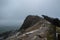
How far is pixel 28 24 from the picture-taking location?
21.5ft

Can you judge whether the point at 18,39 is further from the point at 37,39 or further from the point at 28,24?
the point at 28,24

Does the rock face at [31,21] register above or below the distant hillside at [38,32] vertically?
above

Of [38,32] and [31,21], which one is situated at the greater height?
[31,21]

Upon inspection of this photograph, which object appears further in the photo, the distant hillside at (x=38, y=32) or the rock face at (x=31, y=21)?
the rock face at (x=31, y=21)

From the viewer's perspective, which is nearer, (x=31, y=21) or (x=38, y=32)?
(x=38, y=32)

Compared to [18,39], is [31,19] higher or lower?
higher

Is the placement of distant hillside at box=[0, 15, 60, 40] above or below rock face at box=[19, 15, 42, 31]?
below

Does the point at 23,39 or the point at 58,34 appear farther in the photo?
the point at 23,39

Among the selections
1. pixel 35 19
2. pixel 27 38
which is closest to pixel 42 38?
pixel 27 38

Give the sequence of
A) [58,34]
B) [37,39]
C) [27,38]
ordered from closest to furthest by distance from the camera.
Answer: [58,34] → [37,39] → [27,38]

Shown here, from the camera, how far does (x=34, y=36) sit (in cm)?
395

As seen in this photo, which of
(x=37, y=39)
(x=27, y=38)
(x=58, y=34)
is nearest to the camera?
(x=58, y=34)

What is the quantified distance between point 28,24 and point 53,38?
430 cm

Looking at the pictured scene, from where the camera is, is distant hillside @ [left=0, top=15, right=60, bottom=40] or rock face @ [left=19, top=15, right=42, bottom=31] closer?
distant hillside @ [left=0, top=15, right=60, bottom=40]
